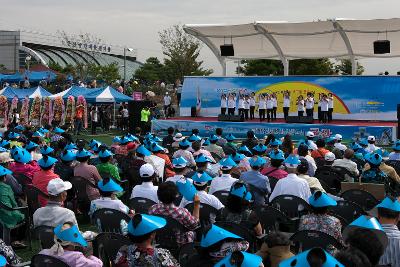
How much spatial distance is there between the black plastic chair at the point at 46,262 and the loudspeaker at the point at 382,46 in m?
24.7

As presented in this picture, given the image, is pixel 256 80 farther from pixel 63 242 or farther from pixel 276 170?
pixel 63 242

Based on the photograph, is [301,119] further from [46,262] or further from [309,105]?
[46,262]

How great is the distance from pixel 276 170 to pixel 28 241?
3781 millimetres

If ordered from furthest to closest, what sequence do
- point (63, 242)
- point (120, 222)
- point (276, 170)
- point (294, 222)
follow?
point (276, 170) < point (294, 222) < point (120, 222) < point (63, 242)

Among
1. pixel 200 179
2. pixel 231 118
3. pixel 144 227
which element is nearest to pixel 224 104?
pixel 231 118

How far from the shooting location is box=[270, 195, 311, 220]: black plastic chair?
718cm

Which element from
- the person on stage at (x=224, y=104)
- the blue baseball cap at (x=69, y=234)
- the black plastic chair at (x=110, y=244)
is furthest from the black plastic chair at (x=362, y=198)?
the person on stage at (x=224, y=104)

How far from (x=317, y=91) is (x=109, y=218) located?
22.4 metres

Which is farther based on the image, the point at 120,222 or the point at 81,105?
the point at 81,105

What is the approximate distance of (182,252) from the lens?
4887 millimetres

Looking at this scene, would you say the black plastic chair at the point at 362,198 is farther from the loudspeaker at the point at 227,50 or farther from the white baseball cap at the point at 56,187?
the loudspeaker at the point at 227,50

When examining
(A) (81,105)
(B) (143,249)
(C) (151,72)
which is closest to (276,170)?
(B) (143,249)

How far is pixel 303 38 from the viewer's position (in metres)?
29.6

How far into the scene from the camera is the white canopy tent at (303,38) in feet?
87.9
